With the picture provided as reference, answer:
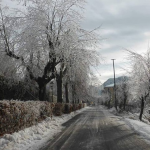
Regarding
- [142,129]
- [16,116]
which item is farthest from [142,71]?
[16,116]

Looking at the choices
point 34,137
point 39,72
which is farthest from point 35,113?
point 39,72

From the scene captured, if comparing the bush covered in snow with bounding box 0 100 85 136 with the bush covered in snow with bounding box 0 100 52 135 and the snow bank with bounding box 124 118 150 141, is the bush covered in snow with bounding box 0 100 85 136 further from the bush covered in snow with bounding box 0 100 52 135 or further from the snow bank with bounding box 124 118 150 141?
the snow bank with bounding box 124 118 150 141

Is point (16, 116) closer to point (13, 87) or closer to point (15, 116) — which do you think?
point (15, 116)

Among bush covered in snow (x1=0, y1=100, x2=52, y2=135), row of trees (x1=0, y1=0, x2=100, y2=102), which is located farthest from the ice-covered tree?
bush covered in snow (x1=0, y1=100, x2=52, y2=135)

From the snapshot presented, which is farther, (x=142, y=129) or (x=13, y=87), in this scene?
(x=13, y=87)

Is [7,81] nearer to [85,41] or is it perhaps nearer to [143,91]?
[85,41]

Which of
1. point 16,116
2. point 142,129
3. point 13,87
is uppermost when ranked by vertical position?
point 13,87

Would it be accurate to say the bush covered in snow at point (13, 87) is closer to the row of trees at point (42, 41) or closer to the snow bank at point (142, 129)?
the row of trees at point (42, 41)

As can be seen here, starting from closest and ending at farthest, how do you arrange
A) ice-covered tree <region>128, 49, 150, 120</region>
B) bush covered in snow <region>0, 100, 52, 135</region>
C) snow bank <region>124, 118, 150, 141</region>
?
bush covered in snow <region>0, 100, 52, 135</region>
snow bank <region>124, 118, 150, 141</region>
ice-covered tree <region>128, 49, 150, 120</region>

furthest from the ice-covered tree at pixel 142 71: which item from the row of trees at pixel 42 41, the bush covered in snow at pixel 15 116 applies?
the bush covered in snow at pixel 15 116

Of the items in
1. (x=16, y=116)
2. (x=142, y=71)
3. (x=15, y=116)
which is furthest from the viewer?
(x=142, y=71)

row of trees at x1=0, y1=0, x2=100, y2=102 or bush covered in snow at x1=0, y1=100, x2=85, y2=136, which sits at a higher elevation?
row of trees at x1=0, y1=0, x2=100, y2=102

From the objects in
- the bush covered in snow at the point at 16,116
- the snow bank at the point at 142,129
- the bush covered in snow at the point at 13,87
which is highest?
the bush covered in snow at the point at 13,87

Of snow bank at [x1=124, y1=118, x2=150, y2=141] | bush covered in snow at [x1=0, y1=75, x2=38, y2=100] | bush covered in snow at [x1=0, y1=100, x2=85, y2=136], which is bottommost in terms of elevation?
snow bank at [x1=124, y1=118, x2=150, y2=141]
